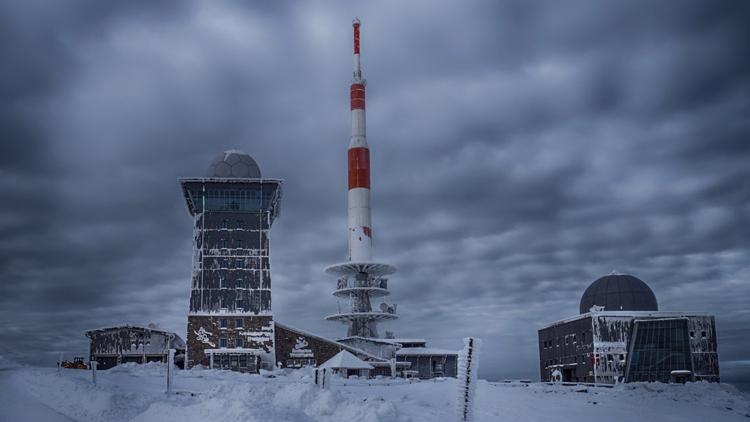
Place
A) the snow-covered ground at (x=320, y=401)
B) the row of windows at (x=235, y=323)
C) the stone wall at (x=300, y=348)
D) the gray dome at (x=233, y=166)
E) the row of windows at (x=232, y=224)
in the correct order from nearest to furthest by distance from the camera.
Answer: the snow-covered ground at (x=320, y=401), the row of windows at (x=235, y=323), the stone wall at (x=300, y=348), the row of windows at (x=232, y=224), the gray dome at (x=233, y=166)

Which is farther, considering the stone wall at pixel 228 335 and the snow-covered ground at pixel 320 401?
the stone wall at pixel 228 335

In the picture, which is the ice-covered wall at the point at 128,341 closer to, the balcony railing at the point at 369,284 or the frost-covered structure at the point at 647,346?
the balcony railing at the point at 369,284

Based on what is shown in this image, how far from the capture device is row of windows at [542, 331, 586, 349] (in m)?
65.4

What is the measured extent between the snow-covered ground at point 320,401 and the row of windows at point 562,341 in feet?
78.1

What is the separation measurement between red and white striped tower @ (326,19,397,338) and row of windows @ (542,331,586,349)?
54.0ft

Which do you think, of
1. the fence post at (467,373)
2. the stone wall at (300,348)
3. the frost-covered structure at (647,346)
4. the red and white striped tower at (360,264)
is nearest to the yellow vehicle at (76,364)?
the stone wall at (300,348)

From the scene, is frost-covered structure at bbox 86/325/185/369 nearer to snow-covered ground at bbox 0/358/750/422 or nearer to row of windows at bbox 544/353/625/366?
snow-covered ground at bbox 0/358/750/422

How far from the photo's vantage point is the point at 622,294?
210 ft

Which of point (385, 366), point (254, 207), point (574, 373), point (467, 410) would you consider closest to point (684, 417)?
point (467, 410)

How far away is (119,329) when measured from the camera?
6988cm

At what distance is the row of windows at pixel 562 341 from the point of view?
65425mm

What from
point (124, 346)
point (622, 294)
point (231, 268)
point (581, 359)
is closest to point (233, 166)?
point (231, 268)

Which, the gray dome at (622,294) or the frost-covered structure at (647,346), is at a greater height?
the gray dome at (622,294)

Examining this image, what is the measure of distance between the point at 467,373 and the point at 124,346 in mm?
62464
